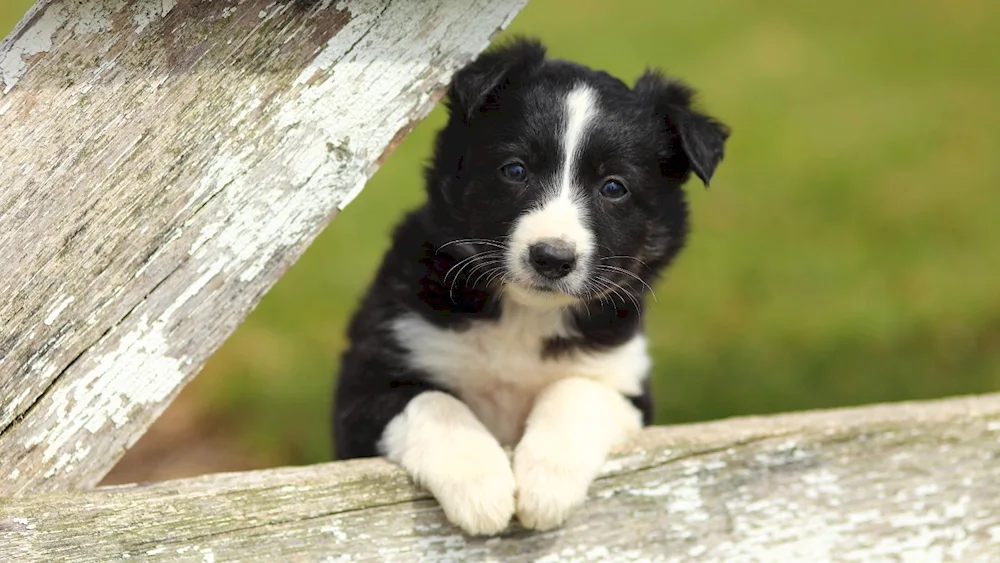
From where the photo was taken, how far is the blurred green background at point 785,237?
18.5 ft

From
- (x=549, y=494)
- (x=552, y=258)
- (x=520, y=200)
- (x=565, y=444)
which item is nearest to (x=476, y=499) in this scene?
(x=549, y=494)

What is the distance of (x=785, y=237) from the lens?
22.3ft

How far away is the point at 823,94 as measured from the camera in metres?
8.16

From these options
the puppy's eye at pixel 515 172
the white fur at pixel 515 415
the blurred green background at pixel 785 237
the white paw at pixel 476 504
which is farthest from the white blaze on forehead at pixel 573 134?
the blurred green background at pixel 785 237

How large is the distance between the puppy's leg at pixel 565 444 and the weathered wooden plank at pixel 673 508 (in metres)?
0.05

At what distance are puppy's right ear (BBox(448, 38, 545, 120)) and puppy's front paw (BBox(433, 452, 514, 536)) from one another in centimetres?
98

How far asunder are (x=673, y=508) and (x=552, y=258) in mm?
786

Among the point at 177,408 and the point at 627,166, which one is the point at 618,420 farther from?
the point at 177,408

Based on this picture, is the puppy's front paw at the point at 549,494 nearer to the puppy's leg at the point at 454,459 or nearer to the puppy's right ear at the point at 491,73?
the puppy's leg at the point at 454,459

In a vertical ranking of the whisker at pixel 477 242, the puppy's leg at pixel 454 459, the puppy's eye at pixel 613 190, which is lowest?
the puppy's leg at pixel 454 459

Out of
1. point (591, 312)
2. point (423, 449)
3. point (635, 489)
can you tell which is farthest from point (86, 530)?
point (591, 312)

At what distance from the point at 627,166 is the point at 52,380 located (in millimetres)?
1783

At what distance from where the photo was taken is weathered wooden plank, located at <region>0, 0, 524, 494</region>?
6.78ft

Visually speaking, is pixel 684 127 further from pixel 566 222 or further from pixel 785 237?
pixel 785 237
